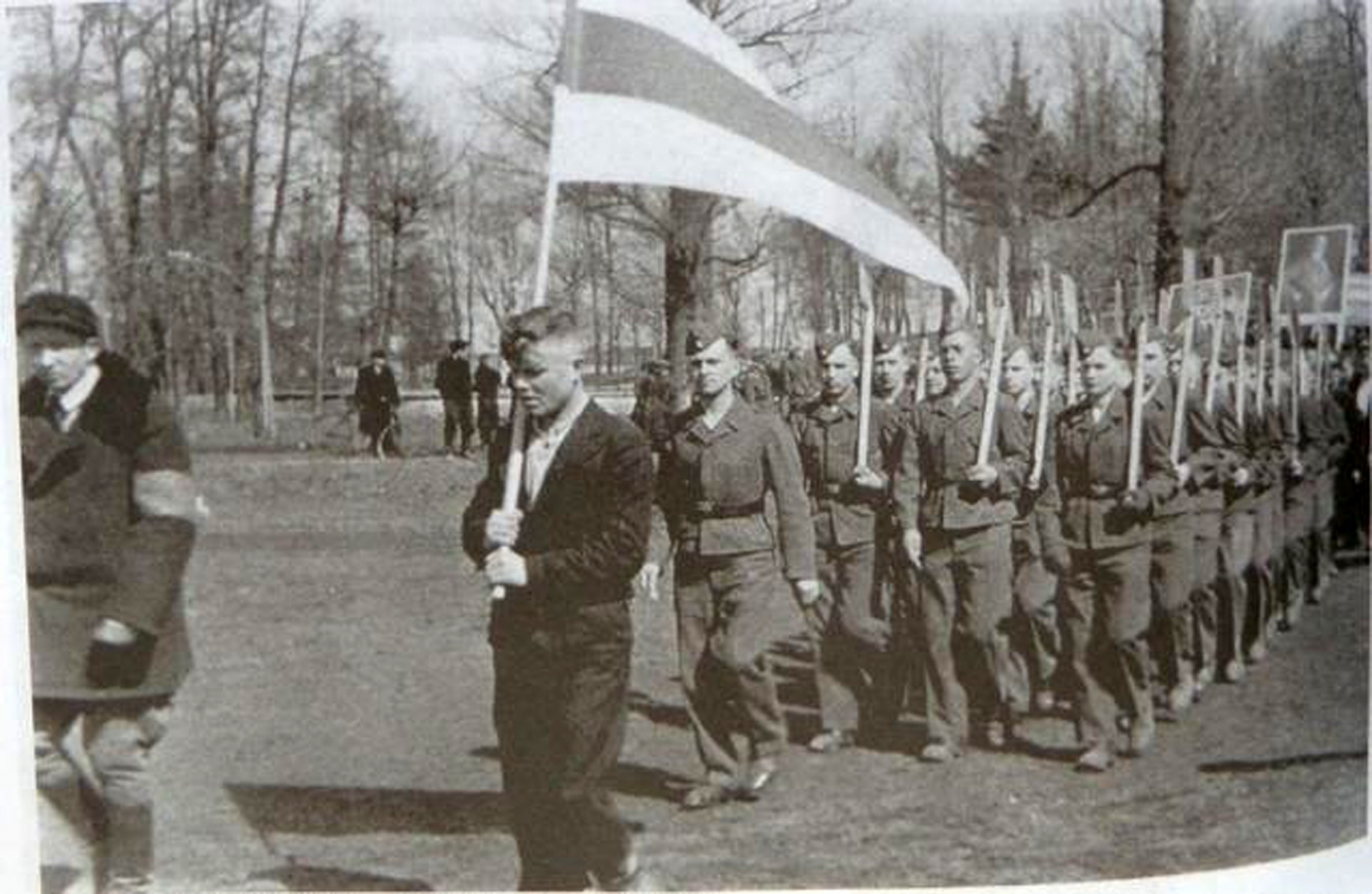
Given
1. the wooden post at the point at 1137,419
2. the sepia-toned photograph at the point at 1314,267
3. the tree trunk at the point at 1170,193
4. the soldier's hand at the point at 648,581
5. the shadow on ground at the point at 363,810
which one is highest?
Result: the tree trunk at the point at 1170,193

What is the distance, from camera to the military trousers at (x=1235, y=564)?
477 cm

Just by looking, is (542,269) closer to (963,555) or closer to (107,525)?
(107,525)

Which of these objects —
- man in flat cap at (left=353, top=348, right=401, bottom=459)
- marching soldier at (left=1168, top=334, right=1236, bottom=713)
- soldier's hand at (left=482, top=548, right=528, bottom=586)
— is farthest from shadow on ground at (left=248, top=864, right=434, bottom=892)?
marching soldier at (left=1168, top=334, right=1236, bottom=713)

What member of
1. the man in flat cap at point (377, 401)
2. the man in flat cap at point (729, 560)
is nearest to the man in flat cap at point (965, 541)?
the man in flat cap at point (729, 560)

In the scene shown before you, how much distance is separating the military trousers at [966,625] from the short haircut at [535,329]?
103cm

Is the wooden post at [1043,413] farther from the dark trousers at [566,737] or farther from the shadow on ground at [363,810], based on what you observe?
the shadow on ground at [363,810]

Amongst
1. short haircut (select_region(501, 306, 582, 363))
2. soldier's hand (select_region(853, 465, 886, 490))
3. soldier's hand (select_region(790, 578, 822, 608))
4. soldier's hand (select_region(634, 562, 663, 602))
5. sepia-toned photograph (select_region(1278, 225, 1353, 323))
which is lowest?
soldier's hand (select_region(790, 578, 822, 608))

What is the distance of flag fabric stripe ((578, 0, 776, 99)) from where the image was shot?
3.90 metres

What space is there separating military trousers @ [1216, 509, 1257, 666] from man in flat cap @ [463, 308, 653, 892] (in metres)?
1.60

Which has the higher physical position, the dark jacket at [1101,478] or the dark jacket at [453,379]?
the dark jacket at [453,379]

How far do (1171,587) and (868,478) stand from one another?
2.69ft

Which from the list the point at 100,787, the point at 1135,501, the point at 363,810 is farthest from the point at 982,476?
the point at 100,787

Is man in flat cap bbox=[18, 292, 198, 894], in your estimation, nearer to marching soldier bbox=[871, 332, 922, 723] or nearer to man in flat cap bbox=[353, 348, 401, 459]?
man in flat cap bbox=[353, 348, 401, 459]

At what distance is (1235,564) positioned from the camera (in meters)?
4.82
